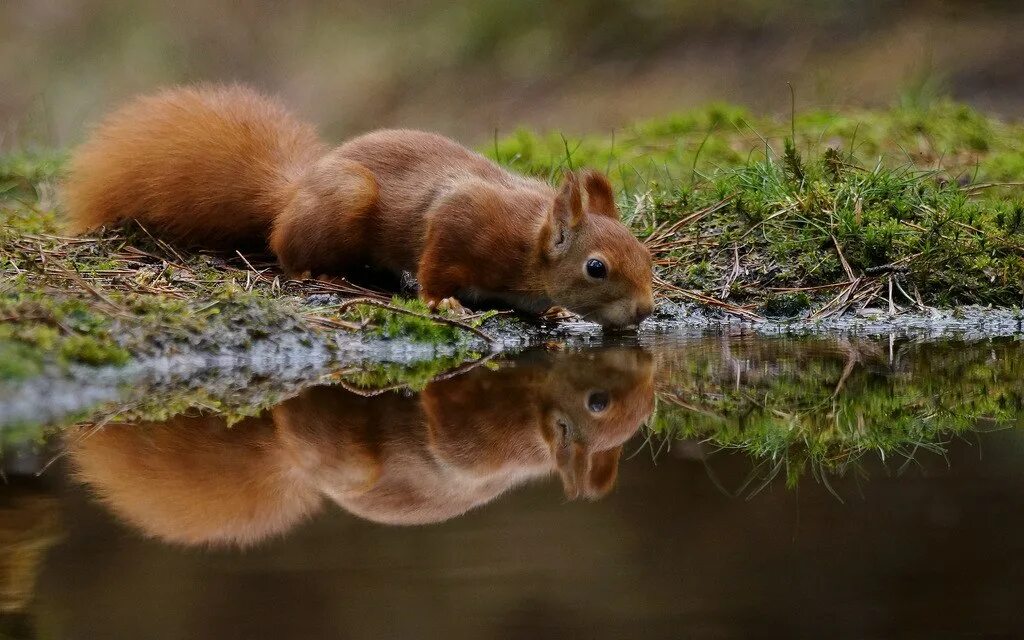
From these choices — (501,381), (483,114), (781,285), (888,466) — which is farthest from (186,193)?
(483,114)

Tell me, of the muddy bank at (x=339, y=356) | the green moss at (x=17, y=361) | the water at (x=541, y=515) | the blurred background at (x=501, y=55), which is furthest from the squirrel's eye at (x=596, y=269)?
the blurred background at (x=501, y=55)

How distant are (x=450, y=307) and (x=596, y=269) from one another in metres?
0.59

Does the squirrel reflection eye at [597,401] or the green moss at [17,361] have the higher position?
the green moss at [17,361]

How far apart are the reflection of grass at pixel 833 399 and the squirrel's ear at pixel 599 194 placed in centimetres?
87

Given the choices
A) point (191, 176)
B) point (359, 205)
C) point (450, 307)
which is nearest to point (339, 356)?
point (450, 307)

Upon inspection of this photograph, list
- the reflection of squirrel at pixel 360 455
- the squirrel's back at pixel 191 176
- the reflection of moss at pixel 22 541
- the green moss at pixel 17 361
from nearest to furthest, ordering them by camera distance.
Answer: the reflection of moss at pixel 22 541
the reflection of squirrel at pixel 360 455
the green moss at pixel 17 361
the squirrel's back at pixel 191 176

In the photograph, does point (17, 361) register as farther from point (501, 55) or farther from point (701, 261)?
point (501, 55)

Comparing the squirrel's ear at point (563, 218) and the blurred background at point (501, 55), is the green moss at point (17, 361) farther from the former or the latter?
→ the blurred background at point (501, 55)

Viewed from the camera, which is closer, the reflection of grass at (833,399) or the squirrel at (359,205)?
the reflection of grass at (833,399)

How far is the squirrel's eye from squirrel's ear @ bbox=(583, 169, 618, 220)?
0.30 meters

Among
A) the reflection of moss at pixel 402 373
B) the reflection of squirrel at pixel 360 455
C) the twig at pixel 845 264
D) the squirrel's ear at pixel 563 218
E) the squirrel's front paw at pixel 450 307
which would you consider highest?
the squirrel's ear at pixel 563 218

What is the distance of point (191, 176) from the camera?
5.19 m

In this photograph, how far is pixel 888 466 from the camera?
98.1 inches

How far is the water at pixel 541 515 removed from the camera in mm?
Answer: 1619
